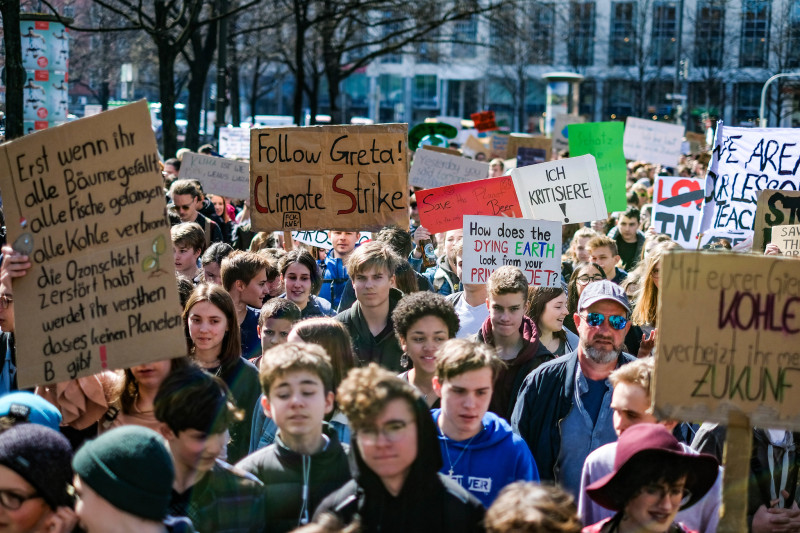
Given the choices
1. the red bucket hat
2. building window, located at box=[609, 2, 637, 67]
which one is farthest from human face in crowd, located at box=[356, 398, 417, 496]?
building window, located at box=[609, 2, 637, 67]

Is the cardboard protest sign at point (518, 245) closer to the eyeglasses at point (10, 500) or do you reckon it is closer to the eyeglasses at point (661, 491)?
the eyeglasses at point (661, 491)

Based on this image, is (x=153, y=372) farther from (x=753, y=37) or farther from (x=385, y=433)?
(x=753, y=37)

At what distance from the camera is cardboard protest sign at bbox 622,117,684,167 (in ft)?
60.9

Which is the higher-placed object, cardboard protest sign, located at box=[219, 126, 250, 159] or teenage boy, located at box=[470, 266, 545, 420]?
cardboard protest sign, located at box=[219, 126, 250, 159]

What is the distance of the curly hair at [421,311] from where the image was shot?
17.3ft

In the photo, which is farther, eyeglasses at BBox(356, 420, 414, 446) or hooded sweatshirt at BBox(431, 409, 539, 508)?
hooded sweatshirt at BBox(431, 409, 539, 508)

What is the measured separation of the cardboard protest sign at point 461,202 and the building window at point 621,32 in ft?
184

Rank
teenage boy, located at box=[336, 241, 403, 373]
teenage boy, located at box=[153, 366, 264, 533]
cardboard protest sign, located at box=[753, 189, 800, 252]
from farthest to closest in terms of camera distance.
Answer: cardboard protest sign, located at box=[753, 189, 800, 252], teenage boy, located at box=[336, 241, 403, 373], teenage boy, located at box=[153, 366, 264, 533]

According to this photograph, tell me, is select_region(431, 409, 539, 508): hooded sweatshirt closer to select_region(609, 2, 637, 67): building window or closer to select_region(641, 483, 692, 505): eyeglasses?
select_region(641, 483, 692, 505): eyeglasses

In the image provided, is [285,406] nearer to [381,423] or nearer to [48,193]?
[381,423]

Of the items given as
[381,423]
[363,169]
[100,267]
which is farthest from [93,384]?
[363,169]

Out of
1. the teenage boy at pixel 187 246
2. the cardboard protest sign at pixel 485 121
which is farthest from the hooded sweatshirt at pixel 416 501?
the cardboard protest sign at pixel 485 121

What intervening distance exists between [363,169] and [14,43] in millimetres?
4607

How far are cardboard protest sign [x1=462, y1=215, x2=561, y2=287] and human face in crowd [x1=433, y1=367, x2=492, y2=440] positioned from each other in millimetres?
3027
